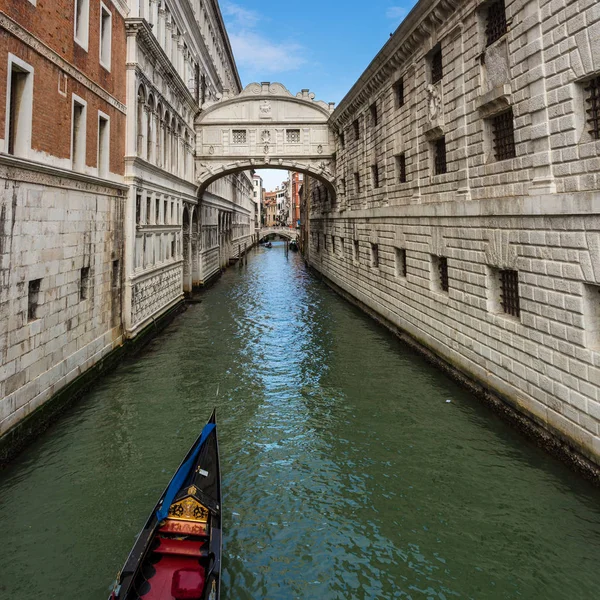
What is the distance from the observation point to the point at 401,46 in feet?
44.5

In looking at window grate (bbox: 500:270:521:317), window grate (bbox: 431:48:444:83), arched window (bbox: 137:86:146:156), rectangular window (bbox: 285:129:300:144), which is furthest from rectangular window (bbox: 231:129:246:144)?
window grate (bbox: 500:270:521:317)

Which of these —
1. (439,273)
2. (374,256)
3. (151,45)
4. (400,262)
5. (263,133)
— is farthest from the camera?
(263,133)

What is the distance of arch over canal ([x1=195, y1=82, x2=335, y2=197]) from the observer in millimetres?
23250

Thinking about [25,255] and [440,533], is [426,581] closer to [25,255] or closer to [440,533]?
[440,533]

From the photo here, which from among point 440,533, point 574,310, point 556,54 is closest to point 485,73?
point 556,54

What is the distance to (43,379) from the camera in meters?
8.27

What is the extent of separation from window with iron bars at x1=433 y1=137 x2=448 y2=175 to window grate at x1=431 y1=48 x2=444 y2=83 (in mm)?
1604

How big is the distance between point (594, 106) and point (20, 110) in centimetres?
948

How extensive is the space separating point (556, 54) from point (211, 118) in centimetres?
1942

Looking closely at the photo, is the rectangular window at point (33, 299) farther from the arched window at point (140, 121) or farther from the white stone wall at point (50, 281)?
the arched window at point (140, 121)

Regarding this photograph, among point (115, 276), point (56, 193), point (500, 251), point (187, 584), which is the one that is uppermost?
point (56, 193)

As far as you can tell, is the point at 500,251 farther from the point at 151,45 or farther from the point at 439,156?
the point at 151,45

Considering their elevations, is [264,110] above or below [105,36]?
above

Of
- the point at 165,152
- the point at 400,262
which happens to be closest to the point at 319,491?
the point at 400,262
